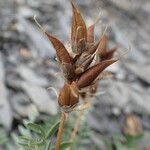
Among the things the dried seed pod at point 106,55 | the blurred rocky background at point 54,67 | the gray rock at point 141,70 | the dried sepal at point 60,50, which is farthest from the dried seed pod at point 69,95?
the gray rock at point 141,70

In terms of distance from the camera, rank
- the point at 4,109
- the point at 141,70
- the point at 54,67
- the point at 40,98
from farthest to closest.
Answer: the point at 141,70, the point at 54,67, the point at 40,98, the point at 4,109

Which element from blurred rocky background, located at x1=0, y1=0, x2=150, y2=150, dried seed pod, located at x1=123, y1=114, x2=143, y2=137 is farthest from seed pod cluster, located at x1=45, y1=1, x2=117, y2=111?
dried seed pod, located at x1=123, y1=114, x2=143, y2=137

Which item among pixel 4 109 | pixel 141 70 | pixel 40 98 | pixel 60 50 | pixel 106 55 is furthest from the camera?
pixel 141 70

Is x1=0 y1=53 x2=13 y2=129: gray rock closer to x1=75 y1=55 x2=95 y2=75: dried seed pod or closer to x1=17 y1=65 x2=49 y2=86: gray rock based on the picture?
x1=17 y1=65 x2=49 y2=86: gray rock

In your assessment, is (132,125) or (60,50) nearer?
(60,50)

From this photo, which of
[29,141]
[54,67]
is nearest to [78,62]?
[29,141]

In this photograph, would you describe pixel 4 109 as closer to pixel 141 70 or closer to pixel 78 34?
pixel 141 70

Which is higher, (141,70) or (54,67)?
(54,67)

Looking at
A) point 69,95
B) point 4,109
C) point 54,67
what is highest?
point 69,95
